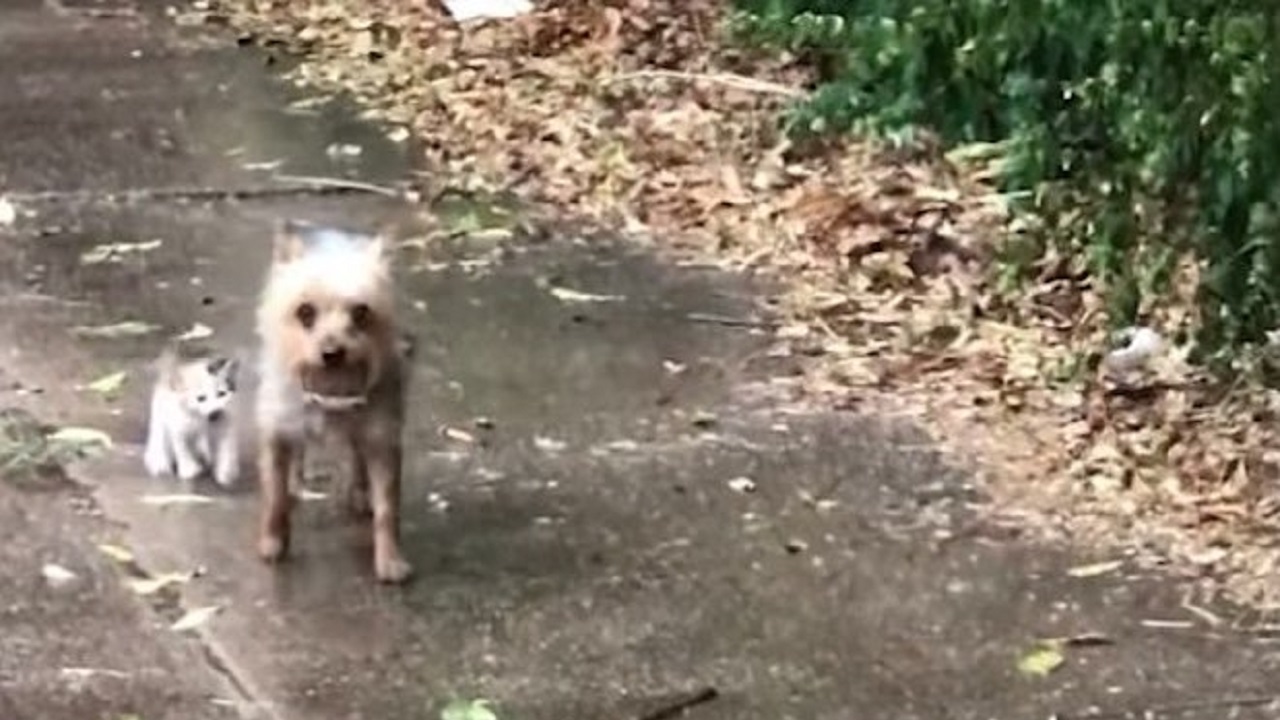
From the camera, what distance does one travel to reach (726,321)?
755 centimetres

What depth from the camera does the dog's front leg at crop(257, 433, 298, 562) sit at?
5840mm

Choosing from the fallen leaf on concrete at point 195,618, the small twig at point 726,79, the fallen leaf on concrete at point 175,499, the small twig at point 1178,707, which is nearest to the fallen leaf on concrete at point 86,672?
the fallen leaf on concrete at point 195,618

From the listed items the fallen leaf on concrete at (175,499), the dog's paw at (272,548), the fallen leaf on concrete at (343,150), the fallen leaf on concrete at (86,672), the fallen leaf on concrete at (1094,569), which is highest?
the fallen leaf on concrete at (1094,569)

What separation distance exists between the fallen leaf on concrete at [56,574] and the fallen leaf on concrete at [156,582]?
0.11m

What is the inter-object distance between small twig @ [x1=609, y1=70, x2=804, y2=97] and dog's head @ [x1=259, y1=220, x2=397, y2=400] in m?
3.94

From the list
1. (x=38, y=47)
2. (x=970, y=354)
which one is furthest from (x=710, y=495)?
(x=38, y=47)

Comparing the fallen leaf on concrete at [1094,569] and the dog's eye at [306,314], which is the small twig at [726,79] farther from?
the dog's eye at [306,314]

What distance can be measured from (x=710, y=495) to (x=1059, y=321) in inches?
55.4

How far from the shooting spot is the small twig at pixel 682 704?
5.19 metres

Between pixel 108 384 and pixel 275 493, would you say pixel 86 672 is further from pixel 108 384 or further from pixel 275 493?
pixel 108 384

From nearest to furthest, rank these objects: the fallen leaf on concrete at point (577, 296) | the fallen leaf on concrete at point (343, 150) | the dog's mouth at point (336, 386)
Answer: the dog's mouth at point (336, 386)
the fallen leaf on concrete at point (577, 296)
the fallen leaf on concrete at point (343, 150)

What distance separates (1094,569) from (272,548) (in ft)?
5.02

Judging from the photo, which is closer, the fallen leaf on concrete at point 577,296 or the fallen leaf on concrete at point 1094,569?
the fallen leaf on concrete at point 1094,569

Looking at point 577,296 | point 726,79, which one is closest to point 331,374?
point 577,296
